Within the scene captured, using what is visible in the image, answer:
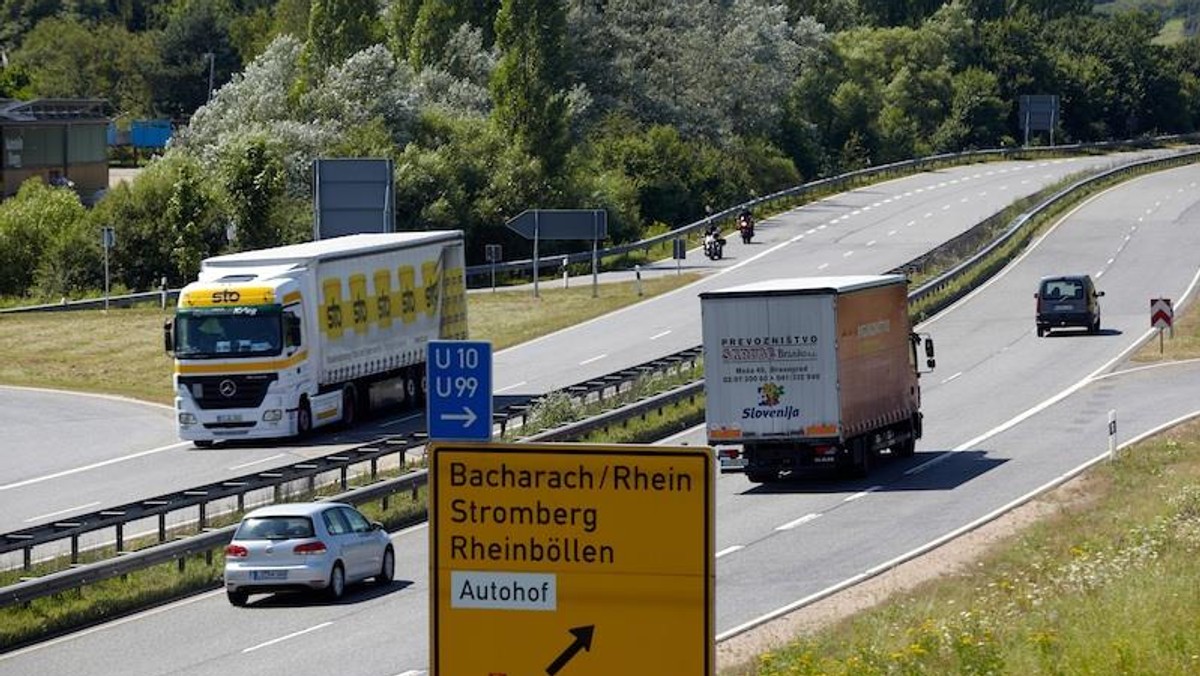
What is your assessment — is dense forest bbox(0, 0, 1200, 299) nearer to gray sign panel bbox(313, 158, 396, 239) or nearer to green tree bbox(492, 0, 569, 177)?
green tree bbox(492, 0, 569, 177)

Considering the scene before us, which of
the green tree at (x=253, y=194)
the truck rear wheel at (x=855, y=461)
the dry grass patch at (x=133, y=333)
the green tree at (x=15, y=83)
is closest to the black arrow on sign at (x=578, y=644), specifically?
the truck rear wheel at (x=855, y=461)

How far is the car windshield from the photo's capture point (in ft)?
85.8

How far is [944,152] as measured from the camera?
430 feet

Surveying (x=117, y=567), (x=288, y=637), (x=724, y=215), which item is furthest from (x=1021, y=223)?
(x=288, y=637)

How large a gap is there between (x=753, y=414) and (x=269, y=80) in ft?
188

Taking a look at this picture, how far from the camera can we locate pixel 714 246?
76750mm

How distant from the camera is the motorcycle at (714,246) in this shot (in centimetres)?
7669

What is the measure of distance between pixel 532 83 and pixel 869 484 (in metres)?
51.7

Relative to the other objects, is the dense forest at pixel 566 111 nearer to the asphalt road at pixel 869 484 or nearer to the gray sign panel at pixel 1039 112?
the gray sign panel at pixel 1039 112

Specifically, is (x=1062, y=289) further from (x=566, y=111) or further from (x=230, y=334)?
(x=566, y=111)

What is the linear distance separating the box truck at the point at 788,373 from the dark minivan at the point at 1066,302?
73.2 ft

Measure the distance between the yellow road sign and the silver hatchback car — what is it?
18.7 meters

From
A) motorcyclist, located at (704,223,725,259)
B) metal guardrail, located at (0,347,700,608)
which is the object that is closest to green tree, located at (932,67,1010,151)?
motorcyclist, located at (704,223,725,259)

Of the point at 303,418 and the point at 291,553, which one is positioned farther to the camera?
the point at 303,418
